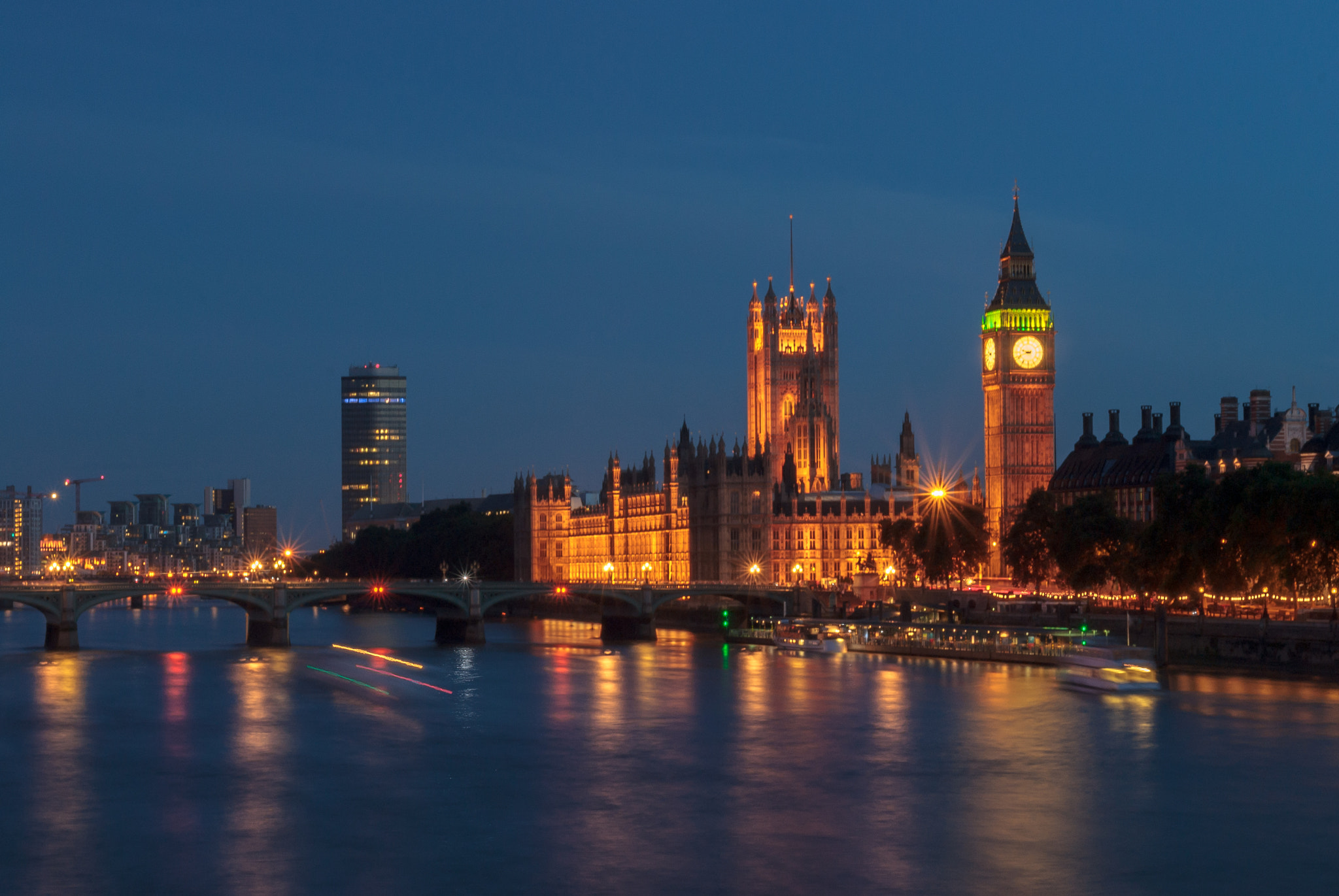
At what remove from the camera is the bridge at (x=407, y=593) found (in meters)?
108

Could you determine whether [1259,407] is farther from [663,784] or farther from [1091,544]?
[663,784]

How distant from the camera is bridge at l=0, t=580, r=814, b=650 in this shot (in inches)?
4232

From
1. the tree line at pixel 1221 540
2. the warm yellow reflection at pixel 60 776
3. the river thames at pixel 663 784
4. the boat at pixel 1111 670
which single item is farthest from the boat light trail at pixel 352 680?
the tree line at pixel 1221 540

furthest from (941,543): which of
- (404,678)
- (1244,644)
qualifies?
(404,678)

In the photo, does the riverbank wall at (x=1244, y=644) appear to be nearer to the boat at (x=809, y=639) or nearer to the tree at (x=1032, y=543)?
the boat at (x=809, y=639)

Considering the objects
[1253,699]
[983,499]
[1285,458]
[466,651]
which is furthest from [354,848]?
[983,499]

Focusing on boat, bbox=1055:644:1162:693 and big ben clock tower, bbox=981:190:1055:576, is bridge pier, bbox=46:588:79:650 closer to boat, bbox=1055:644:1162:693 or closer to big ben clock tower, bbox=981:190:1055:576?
boat, bbox=1055:644:1162:693

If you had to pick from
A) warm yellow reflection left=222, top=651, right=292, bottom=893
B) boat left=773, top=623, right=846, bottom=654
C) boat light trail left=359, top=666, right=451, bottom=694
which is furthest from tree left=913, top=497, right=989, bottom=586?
A: warm yellow reflection left=222, top=651, right=292, bottom=893

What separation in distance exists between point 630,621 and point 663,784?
224 feet

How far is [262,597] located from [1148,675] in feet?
189

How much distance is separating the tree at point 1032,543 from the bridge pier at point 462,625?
110ft

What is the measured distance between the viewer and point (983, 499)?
164375 millimetres

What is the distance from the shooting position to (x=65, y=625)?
4225 inches

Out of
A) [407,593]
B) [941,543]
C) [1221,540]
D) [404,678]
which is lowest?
[404,678]
